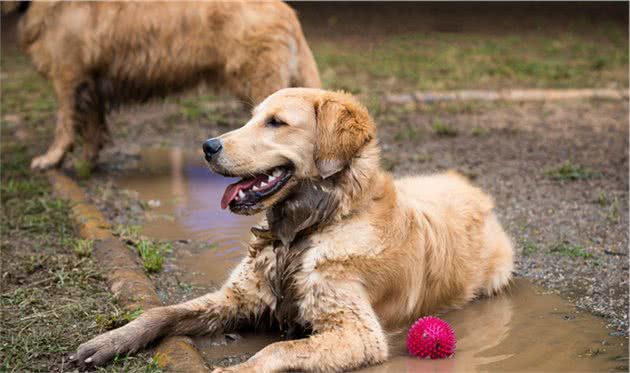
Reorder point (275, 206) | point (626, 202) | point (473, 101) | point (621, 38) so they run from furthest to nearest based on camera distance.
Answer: point (621, 38) < point (473, 101) < point (626, 202) < point (275, 206)

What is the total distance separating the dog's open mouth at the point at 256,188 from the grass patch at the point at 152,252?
1.31m

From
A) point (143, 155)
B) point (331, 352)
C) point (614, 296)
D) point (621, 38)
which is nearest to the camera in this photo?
point (331, 352)

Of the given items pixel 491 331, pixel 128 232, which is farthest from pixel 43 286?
pixel 491 331

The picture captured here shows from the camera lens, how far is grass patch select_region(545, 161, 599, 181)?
25.1ft

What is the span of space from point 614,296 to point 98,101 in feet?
16.8

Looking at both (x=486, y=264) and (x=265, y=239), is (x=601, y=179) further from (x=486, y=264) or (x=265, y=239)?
(x=265, y=239)

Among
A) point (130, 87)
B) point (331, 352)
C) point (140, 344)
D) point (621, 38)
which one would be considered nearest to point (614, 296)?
point (331, 352)

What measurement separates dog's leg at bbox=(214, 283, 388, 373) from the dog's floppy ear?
59cm

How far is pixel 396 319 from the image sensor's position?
4375 mm

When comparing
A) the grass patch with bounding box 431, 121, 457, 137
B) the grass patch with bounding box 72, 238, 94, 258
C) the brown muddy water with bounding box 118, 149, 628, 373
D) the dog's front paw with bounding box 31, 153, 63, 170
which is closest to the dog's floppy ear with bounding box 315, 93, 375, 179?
the brown muddy water with bounding box 118, 149, 628, 373

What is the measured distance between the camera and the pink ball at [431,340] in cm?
399

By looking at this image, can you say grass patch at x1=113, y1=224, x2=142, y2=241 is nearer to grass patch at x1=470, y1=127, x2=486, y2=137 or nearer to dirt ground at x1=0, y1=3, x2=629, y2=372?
dirt ground at x1=0, y1=3, x2=629, y2=372

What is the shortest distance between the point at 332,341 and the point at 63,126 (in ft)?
16.3

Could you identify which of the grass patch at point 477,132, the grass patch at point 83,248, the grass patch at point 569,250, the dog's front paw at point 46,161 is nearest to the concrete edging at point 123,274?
the grass patch at point 83,248
